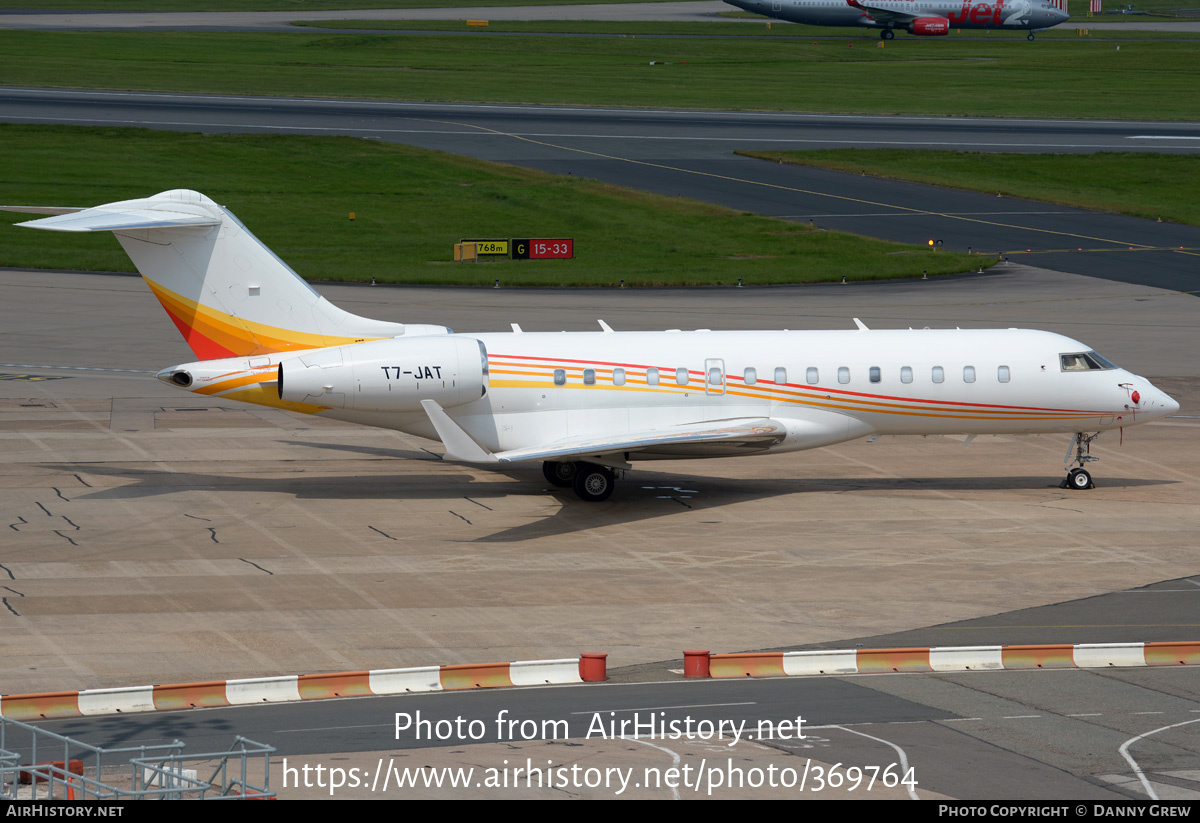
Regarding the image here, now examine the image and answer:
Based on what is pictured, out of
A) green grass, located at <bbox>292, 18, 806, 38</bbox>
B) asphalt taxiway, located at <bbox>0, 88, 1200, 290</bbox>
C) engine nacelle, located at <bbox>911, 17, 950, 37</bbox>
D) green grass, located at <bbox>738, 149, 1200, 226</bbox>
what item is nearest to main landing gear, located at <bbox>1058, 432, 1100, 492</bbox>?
asphalt taxiway, located at <bbox>0, 88, 1200, 290</bbox>

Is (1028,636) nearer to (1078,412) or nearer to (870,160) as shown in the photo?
(1078,412)

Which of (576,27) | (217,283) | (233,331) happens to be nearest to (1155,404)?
(233,331)

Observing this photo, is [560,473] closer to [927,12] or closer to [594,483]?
[594,483]

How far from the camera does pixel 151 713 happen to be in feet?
60.5

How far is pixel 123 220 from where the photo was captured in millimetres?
29297

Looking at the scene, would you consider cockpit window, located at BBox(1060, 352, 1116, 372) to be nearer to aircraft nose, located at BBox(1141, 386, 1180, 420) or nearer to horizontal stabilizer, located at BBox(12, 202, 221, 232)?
aircraft nose, located at BBox(1141, 386, 1180, 420)

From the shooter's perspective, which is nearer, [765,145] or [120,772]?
[120,772]

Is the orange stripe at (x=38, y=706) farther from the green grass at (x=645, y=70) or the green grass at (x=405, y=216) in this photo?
the green grass at (x=645, y=70)

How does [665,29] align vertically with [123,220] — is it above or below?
above

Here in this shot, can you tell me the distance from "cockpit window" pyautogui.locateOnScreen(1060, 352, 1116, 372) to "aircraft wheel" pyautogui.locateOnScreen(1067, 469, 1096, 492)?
229 centimetres

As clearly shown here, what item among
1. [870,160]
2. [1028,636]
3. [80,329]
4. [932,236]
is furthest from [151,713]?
[870,160]

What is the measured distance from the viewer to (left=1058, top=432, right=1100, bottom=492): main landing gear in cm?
3259

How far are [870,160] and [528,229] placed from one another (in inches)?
1043

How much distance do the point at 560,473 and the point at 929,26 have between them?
127m
